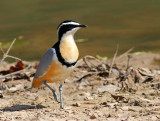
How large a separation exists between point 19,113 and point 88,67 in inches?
119

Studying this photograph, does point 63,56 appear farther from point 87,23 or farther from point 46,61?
point 87,23

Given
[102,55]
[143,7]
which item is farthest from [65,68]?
[143,7]

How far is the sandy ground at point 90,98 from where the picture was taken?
4832 mm

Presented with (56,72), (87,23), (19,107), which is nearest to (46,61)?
(56,72)

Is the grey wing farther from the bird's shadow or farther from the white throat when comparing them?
the bird's shadow

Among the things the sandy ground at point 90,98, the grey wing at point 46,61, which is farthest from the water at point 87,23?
the grey wing at point 46,61

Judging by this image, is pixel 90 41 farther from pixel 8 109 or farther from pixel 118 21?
pixel 8 109

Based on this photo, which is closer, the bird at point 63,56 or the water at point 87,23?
the bird at point 63,56

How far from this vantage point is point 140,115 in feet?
15.8

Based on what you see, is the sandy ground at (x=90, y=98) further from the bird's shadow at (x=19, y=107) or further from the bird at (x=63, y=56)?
the bird at (x=63, y=56)

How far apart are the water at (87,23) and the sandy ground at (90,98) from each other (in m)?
2.85

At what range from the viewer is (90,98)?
19.2 ft

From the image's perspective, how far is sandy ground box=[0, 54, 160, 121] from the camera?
483cm

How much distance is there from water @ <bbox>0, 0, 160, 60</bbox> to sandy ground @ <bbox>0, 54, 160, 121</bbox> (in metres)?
2.85
